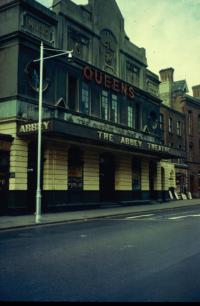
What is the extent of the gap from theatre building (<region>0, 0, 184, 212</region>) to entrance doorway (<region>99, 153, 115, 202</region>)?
9cm

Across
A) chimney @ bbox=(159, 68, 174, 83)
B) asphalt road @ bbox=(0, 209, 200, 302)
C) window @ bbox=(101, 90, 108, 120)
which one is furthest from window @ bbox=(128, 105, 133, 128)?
asphalt road @ bbox=(0, 209, 200, 302)

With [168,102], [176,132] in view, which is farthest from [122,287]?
[168,102]

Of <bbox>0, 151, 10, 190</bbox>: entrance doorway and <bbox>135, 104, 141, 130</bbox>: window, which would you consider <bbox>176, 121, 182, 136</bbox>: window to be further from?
<bbox>0, 151, 10, 190</bbox>: entrance doorway

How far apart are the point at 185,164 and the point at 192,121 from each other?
7.21m

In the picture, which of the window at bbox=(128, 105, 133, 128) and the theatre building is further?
the window at bbox=(128, 105, 133, 128)

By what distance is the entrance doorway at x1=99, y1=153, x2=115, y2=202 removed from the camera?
30.1 metres

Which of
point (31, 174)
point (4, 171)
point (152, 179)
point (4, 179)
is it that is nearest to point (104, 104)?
point (31, 174)

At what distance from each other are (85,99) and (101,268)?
21548mm

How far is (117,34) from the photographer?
32.7m

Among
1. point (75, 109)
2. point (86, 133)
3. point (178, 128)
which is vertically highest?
point (178, 128)

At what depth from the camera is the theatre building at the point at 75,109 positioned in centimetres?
2178

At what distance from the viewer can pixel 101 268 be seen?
24.0ft

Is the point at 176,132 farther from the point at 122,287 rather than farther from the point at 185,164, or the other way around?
the point at 122,287

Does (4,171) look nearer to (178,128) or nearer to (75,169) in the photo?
(75,169)
